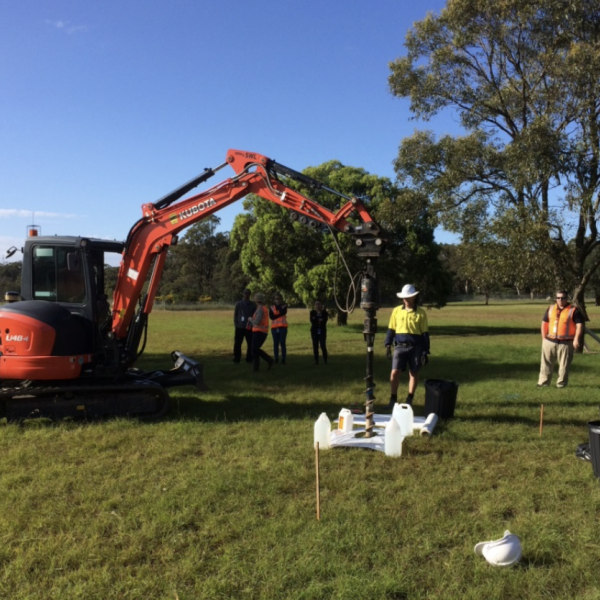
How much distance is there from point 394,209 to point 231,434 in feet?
49.7

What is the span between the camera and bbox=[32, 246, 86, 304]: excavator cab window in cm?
820

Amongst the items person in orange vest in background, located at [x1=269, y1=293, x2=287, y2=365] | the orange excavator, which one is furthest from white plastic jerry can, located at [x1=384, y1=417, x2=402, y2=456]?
person in orange vest in background, located at [x1=269, y1=293, x2=287, y2=365]

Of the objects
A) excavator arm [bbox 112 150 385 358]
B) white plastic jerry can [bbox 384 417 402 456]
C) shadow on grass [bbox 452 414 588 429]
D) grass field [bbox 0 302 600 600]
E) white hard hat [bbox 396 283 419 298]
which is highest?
excavator arm [bbox 112 150 385 358]

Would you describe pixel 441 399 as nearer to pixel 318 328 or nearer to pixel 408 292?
pixel 408 292

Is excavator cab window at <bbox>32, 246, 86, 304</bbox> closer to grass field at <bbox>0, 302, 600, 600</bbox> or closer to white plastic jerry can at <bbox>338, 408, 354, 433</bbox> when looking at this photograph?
grass field at <bbox>0, 302, 600, 600</bbox>

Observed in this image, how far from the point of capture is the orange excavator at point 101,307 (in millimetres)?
7441

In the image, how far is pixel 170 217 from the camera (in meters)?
8.45

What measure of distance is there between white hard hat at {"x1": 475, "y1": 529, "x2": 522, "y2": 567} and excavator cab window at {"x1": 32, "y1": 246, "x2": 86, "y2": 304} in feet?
21.8

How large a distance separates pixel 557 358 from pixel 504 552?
7865 mm

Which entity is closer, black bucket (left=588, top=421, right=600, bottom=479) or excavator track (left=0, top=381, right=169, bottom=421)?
black bucket (left=588, top=421, right=600, bottom=479)

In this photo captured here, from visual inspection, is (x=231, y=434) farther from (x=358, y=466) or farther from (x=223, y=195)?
(x=223, y=195)

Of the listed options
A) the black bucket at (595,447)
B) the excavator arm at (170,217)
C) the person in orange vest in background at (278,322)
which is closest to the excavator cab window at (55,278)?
the excavator arm at (170,217)

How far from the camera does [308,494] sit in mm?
5129

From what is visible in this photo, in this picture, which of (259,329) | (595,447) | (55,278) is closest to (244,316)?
(259,329)
